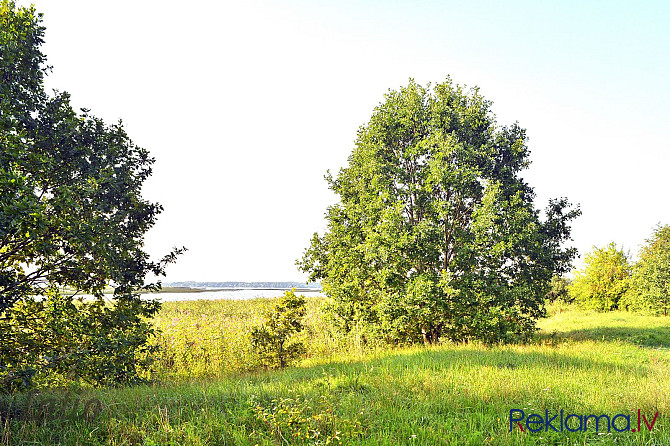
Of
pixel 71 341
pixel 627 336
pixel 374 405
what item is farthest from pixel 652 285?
pixel 71 341

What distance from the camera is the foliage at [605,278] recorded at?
32.3 metres

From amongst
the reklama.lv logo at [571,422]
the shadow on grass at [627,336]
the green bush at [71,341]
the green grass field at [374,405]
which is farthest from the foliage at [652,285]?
the green bush at [71,341]

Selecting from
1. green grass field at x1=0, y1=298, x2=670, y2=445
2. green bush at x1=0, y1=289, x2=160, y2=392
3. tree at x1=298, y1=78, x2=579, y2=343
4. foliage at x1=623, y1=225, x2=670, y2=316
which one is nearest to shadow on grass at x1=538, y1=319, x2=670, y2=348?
tree at x1=298, y1=78, x2=579, y2=343

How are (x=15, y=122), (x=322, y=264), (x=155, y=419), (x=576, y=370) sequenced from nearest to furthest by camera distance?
(x=155, y=419)
(x=15, y=122)
(x=576, y=370)
(x=322, y=264)

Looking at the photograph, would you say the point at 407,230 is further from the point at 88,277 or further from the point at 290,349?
the point at 88,277

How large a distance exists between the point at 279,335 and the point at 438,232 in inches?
267

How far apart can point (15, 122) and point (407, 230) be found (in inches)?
451

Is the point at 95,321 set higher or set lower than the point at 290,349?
Answer: higher

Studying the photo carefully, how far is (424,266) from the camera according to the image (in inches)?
553

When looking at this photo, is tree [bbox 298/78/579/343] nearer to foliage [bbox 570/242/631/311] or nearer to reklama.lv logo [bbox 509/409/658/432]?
reklama.lv logo [bbox 509/409/658/432]

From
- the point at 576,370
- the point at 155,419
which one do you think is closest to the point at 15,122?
the point at 155,419

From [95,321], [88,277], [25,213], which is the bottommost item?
[95,321]

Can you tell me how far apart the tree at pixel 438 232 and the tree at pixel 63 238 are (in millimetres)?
8253

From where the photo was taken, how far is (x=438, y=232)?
12.8 metres
